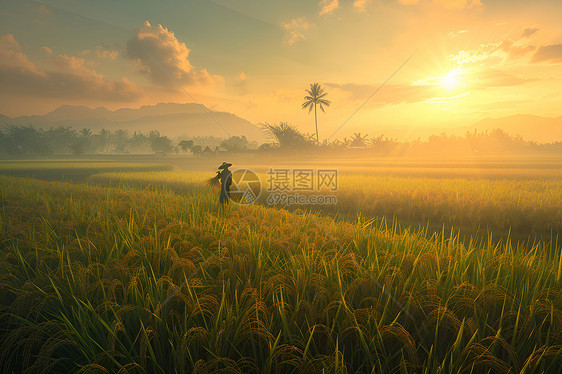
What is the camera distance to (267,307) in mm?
2375

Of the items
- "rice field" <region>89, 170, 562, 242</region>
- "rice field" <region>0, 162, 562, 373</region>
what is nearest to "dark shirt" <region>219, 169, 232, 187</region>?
"rice field" <region>0, 162, 562, 373</region>

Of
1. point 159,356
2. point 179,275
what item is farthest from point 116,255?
point 159,356

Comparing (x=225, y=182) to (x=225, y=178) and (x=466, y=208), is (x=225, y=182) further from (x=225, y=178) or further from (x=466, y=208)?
(x=466, y=208)

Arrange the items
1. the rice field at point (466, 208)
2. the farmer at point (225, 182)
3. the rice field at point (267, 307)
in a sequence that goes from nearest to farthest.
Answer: the rice field at point (267, 307)
the rice field at point (466, 208)
the farmer at point (225, 182)

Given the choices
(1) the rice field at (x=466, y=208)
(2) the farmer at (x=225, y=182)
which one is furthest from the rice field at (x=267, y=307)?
(1) the rice field at (x=466, y=208)

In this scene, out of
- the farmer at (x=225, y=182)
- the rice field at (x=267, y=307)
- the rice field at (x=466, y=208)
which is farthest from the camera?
the farmer at (x=225, y=182)

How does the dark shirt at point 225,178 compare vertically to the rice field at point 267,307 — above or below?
above

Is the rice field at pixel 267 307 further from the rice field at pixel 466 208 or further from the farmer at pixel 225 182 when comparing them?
the rice field at pixel 466 208

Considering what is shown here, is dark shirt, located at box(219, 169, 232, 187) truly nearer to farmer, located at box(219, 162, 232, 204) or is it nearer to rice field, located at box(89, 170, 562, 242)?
farmer, located at box(219, 162, 232, 204)

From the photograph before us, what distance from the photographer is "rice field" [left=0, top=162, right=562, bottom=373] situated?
1772 millimetres

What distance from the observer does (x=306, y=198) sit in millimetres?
11133

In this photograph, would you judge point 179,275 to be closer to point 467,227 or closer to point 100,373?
point 100,373

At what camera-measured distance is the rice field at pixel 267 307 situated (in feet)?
5.82

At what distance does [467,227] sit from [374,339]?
24.7 ft
